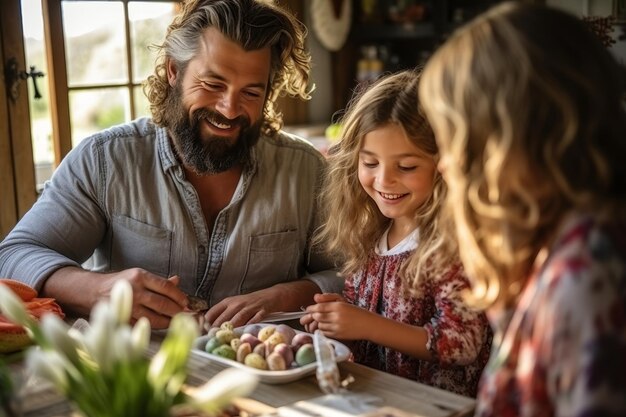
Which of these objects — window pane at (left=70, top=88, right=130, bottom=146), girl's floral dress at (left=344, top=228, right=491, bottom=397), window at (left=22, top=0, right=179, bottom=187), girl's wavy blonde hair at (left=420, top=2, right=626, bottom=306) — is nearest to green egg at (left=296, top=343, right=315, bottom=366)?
girl's floral dress at (left=344, top=228, right=491, bottom=397)

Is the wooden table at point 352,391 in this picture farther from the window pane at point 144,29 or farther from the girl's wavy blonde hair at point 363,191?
the window pane at point 144,29

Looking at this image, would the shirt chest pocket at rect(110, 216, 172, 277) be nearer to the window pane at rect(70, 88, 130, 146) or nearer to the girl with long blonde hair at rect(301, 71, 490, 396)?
the girl with long blonde hair at rect(301, 71, 490, 396)

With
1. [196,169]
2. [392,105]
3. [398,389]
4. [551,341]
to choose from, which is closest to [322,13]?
[196,169]

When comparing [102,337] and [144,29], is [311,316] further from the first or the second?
[144,29]

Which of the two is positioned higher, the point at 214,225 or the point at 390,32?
the point at 390,32

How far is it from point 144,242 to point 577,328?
4.57 ft

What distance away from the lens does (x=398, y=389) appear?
1.40m

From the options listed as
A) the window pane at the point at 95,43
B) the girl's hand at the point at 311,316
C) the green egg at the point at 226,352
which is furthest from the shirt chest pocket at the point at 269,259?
the window pane at the point at 95,43

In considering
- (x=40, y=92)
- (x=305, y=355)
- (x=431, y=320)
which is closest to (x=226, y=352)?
(x=305, y=355)

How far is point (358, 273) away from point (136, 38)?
2.04 metres

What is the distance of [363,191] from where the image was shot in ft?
6.22

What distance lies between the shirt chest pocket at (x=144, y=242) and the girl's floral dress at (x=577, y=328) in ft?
4.17

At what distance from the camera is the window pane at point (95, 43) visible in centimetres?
330

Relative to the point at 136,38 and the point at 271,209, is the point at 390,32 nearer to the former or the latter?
the point at 136,38
